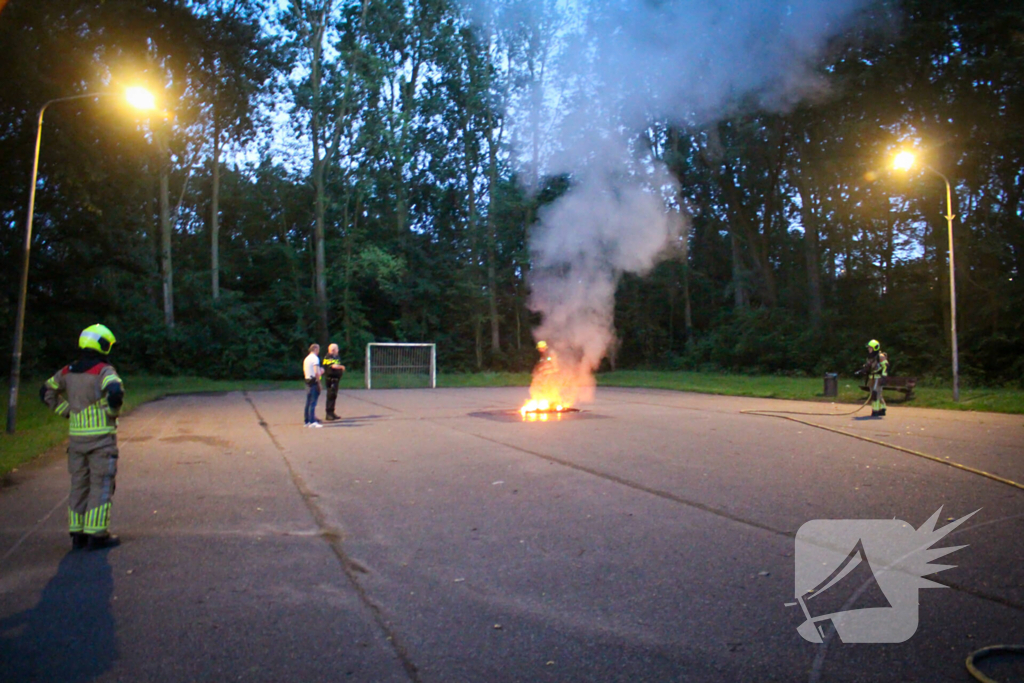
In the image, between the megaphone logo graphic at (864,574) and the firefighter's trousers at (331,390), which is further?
the firefighter's trousers at (331,390)

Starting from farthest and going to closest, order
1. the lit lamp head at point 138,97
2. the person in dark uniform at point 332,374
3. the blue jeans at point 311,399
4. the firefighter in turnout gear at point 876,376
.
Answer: the person in dark uniform at point 332,374 → the firefighter in turnout gear at point 876,376 → the blue jeans at point 311,399 → the lit lamp head at point 138,97

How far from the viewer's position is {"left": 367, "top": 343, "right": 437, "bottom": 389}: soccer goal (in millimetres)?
32500

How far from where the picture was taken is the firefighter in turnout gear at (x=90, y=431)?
237 inches

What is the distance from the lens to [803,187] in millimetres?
37781

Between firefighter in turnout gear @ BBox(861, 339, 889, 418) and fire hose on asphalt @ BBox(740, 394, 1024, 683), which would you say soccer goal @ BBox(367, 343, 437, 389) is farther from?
firefighter in turnout gear @ BBox(861, 339, 889, 418)

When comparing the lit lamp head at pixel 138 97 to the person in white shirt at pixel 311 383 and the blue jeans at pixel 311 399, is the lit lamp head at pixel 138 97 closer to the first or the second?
the person in white shirt at pixel 311 383

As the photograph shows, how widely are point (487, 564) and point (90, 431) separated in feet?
11.7

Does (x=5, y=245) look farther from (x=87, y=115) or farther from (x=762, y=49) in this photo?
(x=762, y=49)

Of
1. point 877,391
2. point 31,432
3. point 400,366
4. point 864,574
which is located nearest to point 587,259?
point 877,391

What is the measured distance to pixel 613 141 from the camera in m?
19.4

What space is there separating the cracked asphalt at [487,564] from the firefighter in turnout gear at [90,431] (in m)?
Answer: 0.28

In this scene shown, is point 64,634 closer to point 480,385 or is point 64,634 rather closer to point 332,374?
point 332,374

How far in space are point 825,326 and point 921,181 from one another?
27.9ft

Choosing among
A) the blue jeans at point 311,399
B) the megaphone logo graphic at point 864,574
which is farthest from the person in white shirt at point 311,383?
the megaphone logo graphic at point 864,574
